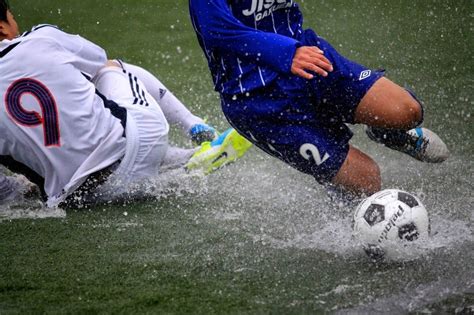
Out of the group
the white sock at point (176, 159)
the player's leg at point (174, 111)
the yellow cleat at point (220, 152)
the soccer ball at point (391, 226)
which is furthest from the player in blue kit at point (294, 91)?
the player's leg at point (174, 111)

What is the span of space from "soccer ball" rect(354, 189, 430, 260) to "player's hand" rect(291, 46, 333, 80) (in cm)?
67

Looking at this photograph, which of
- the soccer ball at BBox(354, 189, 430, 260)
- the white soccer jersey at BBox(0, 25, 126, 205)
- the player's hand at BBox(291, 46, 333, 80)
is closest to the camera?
the soccer ball at BBox(354, 189, 430, 260)

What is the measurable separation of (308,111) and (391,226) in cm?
74

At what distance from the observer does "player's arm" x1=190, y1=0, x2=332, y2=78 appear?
412cm

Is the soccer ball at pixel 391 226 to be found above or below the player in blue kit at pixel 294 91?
below

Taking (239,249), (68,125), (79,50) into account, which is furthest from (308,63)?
(79,50)

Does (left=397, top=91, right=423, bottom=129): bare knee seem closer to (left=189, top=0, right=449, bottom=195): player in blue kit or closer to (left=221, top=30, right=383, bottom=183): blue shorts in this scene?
(left=189, top=0, right=449, bottom=195): player in blue kit

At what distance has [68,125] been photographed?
196 inches

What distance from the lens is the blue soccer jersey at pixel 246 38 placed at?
416 cm

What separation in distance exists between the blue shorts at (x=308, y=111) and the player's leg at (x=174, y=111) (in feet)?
4.45

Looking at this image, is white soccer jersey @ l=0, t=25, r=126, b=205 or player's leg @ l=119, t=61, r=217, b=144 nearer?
white soccer jersey @ l=0, t=25, r=126, b=205

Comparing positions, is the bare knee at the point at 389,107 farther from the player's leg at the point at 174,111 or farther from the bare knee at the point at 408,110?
the player's leg at the point at 174,111

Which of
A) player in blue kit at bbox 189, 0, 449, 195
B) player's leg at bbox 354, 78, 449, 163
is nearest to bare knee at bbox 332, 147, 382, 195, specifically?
player in blue kit at bbox 189, 0, 449, 195

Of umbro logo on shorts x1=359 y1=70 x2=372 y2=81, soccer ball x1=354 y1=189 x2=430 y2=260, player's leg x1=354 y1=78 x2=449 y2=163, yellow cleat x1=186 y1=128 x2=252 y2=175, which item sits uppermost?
umbro logo on shorts x1=359 y1=70 x2=372 y2=81
